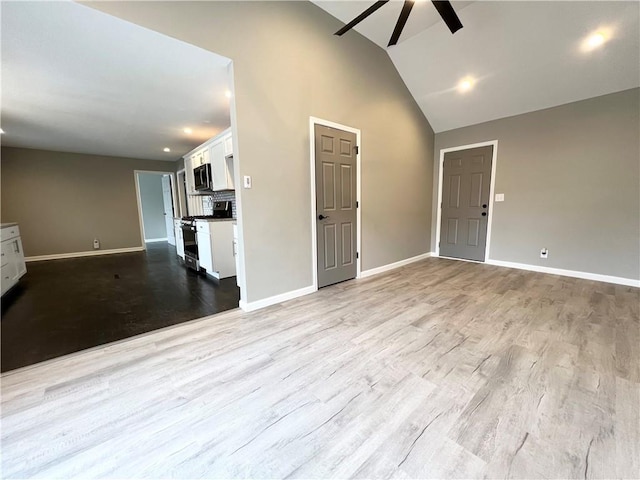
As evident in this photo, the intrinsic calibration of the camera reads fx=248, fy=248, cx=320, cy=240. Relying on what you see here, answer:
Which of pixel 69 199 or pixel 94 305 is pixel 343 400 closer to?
pixel 94 305

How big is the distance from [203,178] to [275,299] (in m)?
3.28

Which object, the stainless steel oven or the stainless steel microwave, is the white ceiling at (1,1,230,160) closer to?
the stainless steel microwave

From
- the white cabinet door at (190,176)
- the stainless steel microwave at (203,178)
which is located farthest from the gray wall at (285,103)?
the white cabinet door at (190,176)

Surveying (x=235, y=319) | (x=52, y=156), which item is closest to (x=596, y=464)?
(x=235, y=319)

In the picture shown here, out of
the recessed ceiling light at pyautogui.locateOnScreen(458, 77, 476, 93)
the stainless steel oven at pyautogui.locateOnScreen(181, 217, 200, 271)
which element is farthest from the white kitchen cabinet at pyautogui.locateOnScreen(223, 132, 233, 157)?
the recessed ceiling light at pyautogui.locateOnScreen(458, 77, 476, 93)

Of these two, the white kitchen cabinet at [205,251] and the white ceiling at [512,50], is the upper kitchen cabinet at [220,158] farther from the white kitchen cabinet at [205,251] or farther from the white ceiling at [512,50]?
the white ceiling at [512,50]

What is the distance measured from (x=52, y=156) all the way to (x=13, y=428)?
6655mm

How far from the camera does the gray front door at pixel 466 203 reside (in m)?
4.38

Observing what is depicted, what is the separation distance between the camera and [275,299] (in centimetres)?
281

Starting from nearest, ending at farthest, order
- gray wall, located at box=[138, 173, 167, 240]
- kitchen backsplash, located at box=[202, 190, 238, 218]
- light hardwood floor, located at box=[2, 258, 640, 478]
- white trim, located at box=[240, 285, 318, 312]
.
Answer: light hardwood floor, located at box=[2, 258, 640, 478] < white trim, located at box=[240, 285, 318, 312] < kitchen backsplash, located at box=[202, 190, 238, 218] < gray wall, located at box=[138, 173, 167, 240]

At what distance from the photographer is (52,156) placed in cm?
547

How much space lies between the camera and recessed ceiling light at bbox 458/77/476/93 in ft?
12.1

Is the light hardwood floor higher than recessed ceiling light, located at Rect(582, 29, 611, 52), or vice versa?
recessed ceiling light, located at Rect(582, 29, 611, 52)

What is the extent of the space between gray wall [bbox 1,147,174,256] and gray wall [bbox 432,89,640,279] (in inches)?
317
